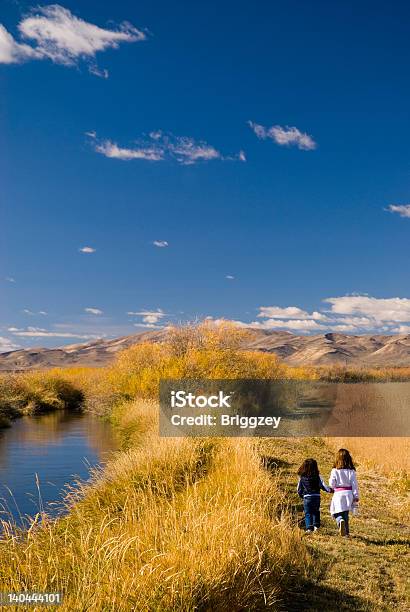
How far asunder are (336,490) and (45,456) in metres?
17.5

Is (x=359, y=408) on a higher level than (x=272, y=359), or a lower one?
lower

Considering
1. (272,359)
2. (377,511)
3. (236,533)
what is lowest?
(377,511)

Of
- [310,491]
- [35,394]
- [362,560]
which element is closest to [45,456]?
[310,491]

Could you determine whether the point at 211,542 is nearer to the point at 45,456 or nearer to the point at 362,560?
the point at 362,560

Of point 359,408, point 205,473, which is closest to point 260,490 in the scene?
point 205,473

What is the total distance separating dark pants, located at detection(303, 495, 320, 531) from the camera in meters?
12.0

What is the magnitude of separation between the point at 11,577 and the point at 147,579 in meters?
1.39

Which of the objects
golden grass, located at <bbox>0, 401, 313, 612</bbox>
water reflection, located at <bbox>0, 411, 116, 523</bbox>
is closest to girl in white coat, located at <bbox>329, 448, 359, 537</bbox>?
golden grass, located at <bbox>0, 401, 313, 612</bbox>

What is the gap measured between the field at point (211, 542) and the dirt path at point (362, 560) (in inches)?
1.1

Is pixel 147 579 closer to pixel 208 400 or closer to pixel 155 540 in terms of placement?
pixel 155 540

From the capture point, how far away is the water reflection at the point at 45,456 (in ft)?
61.3

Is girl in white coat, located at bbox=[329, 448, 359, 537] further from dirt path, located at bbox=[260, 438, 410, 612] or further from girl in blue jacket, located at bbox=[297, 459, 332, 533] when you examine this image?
dirt path, located at bbox=[260, 438, 410, 612]

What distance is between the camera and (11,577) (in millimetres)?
5961

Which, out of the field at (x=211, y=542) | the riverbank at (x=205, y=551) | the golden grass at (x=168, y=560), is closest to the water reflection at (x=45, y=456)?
the field at (x=211, y=542)
